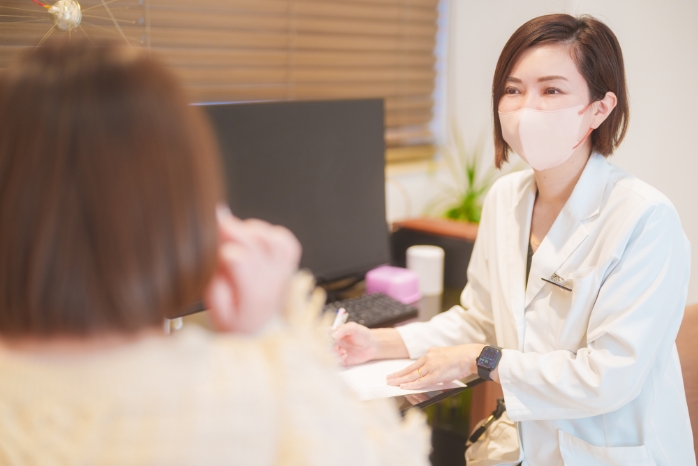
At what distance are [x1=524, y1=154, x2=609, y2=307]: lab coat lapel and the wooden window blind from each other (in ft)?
3.08

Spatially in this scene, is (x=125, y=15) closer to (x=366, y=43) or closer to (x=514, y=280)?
(x=366, y=43)

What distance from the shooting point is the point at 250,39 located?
2.04 meters

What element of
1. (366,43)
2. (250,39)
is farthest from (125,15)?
(366,43)

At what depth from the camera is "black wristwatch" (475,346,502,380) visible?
4.49ft

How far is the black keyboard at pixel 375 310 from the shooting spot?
68.2 inches

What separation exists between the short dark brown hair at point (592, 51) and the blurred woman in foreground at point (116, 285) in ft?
3.35

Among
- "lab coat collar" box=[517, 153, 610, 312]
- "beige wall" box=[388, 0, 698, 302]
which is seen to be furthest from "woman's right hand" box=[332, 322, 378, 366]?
"beige wall" box=[388, 0, 698, 302]

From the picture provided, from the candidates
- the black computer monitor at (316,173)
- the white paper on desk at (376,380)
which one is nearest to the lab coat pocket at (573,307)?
the white paper on desk at (376,380)

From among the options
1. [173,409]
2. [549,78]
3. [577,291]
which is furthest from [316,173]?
[173,409]

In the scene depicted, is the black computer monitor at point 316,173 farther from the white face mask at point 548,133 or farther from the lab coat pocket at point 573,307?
the lab coat pocket at point 573,307

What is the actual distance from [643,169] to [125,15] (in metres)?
1.69

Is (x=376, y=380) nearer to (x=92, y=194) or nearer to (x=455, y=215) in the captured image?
(x=92, y=194)

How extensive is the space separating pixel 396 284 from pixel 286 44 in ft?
2.86

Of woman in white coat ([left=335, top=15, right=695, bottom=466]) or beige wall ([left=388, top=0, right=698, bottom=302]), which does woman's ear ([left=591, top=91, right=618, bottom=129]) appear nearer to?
woman in white coat ([left=335, top=15, right=695, bottom=466])
